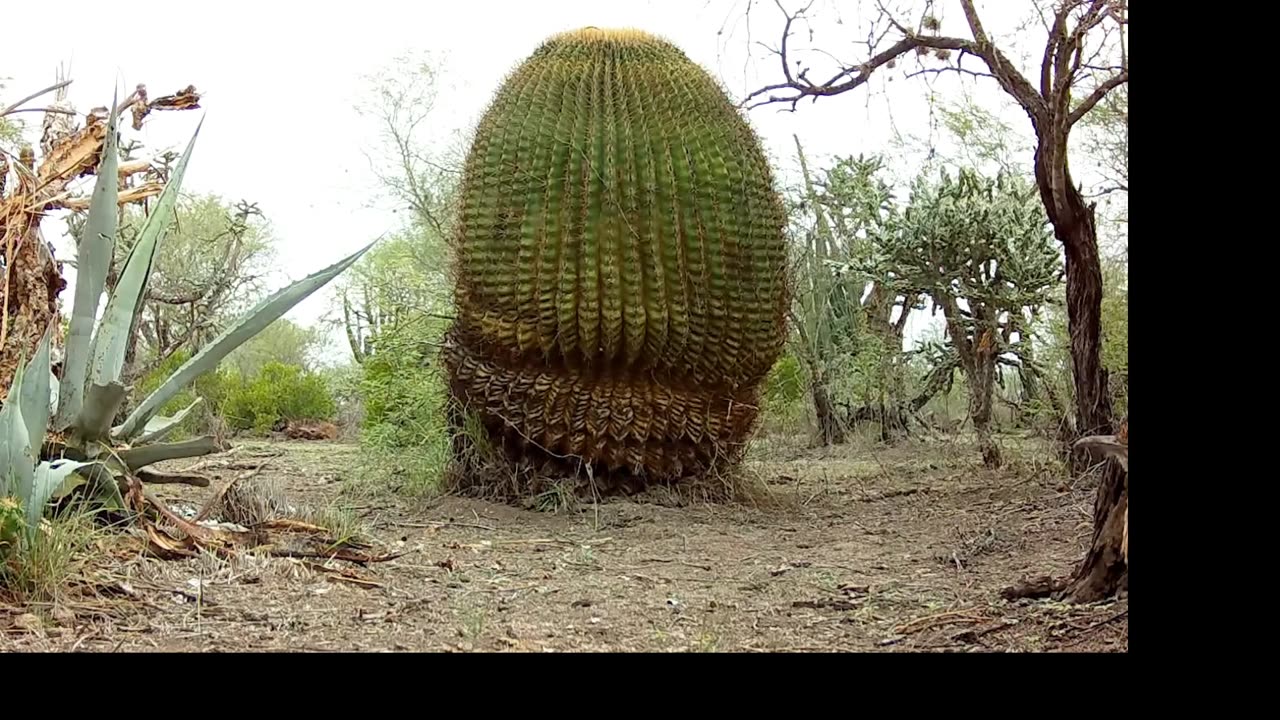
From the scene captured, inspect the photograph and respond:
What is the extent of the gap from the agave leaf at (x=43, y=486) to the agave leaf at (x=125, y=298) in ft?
1.32

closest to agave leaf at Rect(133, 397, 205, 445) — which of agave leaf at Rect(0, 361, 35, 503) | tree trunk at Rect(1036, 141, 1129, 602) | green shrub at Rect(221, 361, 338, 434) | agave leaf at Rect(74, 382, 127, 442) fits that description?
agave leaf at Rect(74, 382, 127, 442)

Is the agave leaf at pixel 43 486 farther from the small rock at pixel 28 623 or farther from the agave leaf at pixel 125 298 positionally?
the agave leaf at pixel 125 298

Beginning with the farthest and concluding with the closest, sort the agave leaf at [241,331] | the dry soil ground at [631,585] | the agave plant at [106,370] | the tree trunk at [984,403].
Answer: the tree trunk at [984,403]
the agave leaf at [241,331]
the agave plant at [106,370]
the dry soil ground at [631,585]

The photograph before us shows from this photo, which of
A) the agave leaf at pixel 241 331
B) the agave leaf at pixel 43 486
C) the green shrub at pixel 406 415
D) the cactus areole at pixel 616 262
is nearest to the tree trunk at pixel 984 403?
the cactus areole at pixel 616 262

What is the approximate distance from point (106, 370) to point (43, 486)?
55 cm

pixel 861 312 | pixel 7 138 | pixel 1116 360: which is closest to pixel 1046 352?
pixel 1116 360

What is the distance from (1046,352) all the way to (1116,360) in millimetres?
486

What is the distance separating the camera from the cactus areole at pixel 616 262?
375cm

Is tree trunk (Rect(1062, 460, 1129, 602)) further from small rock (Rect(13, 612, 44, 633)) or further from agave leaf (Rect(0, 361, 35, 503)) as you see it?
agave leaf (Rect(0, 361, 35, 503))

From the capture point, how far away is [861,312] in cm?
663

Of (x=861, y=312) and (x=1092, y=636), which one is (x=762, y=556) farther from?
(x=861, y=312)

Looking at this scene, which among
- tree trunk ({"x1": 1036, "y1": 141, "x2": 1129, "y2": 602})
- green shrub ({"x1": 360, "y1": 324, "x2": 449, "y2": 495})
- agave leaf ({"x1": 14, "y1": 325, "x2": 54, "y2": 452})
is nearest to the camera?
agave leaf ({"x1": 14, "y1": 325, "x2": 54, "y2": 452})

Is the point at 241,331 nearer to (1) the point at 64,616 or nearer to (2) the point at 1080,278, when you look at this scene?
(1) the point at 64,616

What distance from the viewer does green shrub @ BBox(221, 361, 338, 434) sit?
6.80 metres
